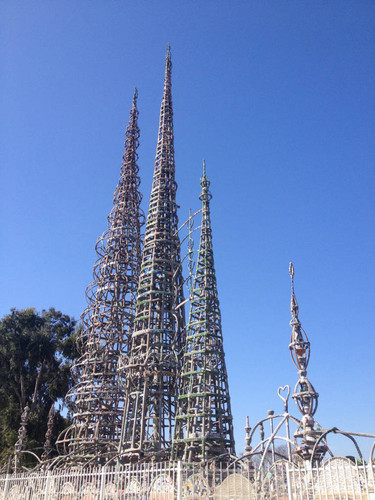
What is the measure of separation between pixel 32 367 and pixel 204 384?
85.8ft

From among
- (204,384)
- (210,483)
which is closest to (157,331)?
(204,384)

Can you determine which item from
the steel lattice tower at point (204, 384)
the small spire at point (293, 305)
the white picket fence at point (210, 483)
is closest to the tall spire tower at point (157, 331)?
the steel lattice tower at point (204, 384)

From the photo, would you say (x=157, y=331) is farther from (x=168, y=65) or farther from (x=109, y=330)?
(x=168, y=65)

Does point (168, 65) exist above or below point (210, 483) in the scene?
above

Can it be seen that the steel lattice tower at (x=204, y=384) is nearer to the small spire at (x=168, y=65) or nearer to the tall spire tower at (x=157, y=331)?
the tall spire tower at (x=157, y=331)

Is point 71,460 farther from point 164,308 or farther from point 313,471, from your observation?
point 313,471

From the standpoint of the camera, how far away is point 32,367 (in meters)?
47.9

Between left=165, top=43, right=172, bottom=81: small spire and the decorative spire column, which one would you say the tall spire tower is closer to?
left=165, top=43, right=172, bottom=81: small spire

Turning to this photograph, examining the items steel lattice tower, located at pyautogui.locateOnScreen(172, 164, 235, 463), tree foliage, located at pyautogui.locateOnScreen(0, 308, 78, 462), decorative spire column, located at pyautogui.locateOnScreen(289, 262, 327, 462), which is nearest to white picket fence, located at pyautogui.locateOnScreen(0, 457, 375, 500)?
decorative spire column, located at pyautogui.locateOnScreen(289, 262, 327, 462)

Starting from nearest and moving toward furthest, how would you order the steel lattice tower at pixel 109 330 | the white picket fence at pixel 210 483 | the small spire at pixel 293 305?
1. the white picket fence at pixel 210 483
2. the small spire at pixel 293 305
3. the steel lattice tower at pixel 109 330

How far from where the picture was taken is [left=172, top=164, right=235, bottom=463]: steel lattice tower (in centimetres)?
2644

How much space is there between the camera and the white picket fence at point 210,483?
10.8 m

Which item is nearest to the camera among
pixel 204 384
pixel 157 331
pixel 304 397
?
pixel 304 397

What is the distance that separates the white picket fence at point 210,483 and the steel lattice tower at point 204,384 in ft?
32.0
